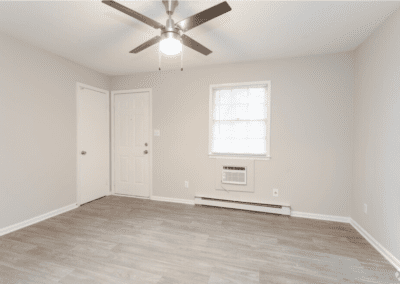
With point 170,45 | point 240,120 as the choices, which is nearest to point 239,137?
point 240,120

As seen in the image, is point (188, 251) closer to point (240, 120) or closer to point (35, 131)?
point (240, 120)

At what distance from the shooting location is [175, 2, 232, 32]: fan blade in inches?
58.8

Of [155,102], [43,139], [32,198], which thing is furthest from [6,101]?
[155,102]

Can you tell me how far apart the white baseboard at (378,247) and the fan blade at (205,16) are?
111 inches

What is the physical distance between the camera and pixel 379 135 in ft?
7.63

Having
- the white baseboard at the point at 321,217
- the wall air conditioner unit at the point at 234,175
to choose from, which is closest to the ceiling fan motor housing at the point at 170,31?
the wall air conditioner unit at the point at 234,175

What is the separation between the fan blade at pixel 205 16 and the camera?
4.90ft

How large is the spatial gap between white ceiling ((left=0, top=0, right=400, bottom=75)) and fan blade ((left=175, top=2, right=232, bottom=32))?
34cm

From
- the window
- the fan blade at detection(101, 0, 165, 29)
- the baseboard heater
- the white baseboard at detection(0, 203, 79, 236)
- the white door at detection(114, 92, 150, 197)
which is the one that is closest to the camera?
the fan blade at detection(101, 0, 165, 29)

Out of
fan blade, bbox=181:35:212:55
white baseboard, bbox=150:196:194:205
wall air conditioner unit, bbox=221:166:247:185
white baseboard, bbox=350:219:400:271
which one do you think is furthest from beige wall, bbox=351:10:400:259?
white baseboard, bbox=150:196:194:205

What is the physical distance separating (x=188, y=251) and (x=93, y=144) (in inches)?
113

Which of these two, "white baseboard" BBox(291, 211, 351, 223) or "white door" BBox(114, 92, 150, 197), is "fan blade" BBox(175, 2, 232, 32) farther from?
"white baseboard" BBox(291, 211, 351, 223)

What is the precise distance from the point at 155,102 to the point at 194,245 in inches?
109

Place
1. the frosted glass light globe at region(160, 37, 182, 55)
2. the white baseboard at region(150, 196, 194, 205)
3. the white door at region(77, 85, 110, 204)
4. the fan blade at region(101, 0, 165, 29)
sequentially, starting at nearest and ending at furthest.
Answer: the fan blade at region(101, 0, 165, 29)
the frosted glass light globe at region(160, 37, 182, 55)
the white door at region(77, 85, 110, 204)
the white baseboard at region(150, 196, 194, 205)
